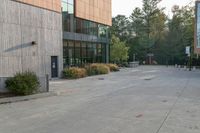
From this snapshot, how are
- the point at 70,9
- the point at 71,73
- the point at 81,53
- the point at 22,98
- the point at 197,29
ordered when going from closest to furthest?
the point at 22,98 → the point at 71,73 → the point at 70,9 → the point at 81,53 → the point at 197,29

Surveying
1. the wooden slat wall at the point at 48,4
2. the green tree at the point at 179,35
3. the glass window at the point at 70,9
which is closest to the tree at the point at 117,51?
the green tree at the point at 179,35

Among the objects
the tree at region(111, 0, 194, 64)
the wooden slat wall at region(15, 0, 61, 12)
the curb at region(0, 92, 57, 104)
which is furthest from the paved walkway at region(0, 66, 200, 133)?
the tree at region(111, 0, 194, 64)

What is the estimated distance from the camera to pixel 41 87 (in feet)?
51.2

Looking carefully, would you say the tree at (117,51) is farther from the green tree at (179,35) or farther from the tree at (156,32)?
the green tree at (179,35)

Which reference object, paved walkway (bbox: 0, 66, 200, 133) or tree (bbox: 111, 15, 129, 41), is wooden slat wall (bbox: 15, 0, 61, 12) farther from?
tree (bbox: 111, 15, 129, 41)

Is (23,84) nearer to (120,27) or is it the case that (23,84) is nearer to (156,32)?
(120,27)

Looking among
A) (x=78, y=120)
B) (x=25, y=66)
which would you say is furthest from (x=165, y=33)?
(x=78, y=120)

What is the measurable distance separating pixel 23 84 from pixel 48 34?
33.6 feet

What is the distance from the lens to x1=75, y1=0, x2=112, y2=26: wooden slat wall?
1200 inches

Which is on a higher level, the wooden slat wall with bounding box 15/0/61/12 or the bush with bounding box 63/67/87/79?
the wooden slat wall with bounding box 15/0/61/12

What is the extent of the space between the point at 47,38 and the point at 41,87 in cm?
903

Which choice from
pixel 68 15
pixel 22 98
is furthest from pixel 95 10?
pixel 22 98

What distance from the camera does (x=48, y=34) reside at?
946 inches

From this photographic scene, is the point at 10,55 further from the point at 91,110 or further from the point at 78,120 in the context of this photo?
the point at 78,120
